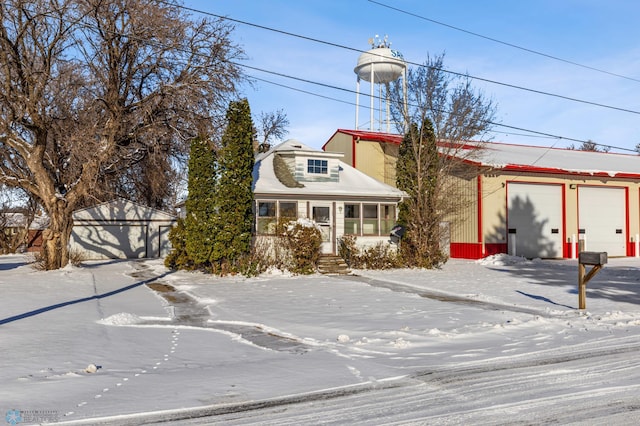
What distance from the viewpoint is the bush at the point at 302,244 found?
64.2ft

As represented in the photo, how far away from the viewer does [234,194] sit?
62.7ft

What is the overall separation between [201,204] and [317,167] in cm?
693

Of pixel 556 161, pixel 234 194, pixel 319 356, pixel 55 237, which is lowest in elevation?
pixel 319 356

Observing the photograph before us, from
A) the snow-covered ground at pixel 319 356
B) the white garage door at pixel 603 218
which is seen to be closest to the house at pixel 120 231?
the snow-covered ground at pixel 319 356

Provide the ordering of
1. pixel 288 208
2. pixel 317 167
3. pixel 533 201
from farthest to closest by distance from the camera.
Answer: pixel 533 201, pixel 317 167, pixel 288 208

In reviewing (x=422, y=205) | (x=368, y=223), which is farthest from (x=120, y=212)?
(x=422, y=205)

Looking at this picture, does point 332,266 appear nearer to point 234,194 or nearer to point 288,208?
point 288,208

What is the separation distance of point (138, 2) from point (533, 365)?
736 inches

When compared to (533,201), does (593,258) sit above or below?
below

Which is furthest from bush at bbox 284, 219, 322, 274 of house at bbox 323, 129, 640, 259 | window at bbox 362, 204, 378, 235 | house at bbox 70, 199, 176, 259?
house at bbox 70, 199, 176, 259

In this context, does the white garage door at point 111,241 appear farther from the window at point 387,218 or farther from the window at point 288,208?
the window at point 387,218

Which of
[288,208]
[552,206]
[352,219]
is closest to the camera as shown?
[288,208]

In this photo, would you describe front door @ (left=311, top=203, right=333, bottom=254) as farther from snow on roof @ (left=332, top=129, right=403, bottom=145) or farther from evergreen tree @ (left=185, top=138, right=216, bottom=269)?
snow on roof @ (left=332, top=129, right=403, bottom=145)

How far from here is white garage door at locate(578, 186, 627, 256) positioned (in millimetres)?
29672
